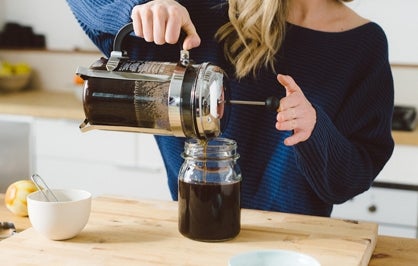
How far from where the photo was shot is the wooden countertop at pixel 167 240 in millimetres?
1127

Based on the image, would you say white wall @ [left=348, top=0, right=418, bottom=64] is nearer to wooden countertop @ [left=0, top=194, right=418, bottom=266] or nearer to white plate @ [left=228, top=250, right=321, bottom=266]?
wooden countertop @ [left=0, top=194, right=418, bottom=266]

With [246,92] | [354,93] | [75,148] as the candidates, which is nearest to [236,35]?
[246,92]

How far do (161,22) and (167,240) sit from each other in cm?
36

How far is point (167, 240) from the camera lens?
3.91 feet

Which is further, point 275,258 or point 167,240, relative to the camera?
point 167,240

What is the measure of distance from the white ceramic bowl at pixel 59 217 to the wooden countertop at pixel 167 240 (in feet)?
0.06

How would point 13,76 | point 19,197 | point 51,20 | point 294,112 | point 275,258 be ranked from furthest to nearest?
1. point 51,20
2. point 13,76
3. point 19,197
4. point 294,112
5. point 275,258

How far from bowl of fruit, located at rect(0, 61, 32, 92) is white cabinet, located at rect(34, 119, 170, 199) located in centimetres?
49

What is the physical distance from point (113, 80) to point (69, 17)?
2.45 metres

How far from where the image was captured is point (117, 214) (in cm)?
133

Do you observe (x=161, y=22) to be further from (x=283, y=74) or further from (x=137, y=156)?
(x=137, y=156)

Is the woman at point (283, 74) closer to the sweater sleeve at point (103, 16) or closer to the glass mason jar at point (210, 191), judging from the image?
the sweater sleeve at point (103, 16)

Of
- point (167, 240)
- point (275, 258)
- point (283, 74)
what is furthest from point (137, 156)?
point (275, 258)

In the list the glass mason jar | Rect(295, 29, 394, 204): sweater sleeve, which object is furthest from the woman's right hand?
Rect(295, 29, 394, 204): sweater sleeve
